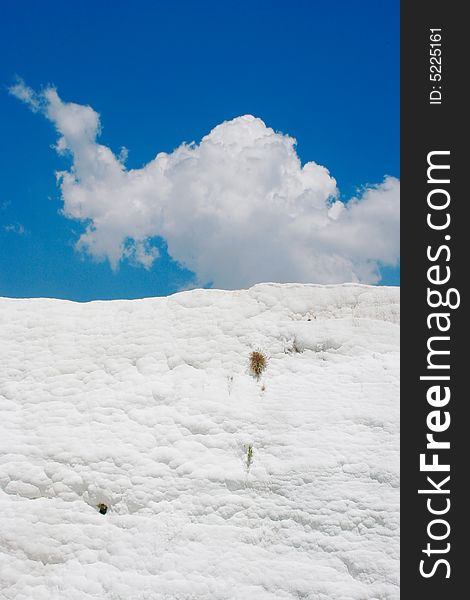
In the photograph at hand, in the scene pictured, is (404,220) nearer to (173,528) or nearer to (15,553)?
(173,528)

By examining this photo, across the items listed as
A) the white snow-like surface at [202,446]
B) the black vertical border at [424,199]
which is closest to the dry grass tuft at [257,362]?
the white snow-like surface at [202,446]

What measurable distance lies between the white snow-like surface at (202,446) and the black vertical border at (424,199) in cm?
72

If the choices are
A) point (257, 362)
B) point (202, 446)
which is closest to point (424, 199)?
point (257, 362)

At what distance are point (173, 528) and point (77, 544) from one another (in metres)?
1.14

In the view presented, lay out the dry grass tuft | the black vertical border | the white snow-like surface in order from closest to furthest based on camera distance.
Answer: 1. the white snow-like surface
2. the black vertical border
3. the dry grass tuft

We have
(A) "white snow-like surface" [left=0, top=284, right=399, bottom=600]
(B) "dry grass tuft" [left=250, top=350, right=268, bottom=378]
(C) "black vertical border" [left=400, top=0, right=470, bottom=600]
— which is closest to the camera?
(A) "white snow-like surface" [left=0, top=284, right=399, bottom=600]

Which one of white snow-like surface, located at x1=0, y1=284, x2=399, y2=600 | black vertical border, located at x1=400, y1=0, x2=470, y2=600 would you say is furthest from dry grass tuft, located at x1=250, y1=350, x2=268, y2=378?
black vertical border, located at x1=400, y1=0, x2=470, y2=600

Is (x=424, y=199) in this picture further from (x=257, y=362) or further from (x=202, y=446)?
(x=202, y=446)

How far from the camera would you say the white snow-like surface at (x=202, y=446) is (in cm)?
630

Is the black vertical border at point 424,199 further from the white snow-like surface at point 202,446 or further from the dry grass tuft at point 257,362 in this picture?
the dry grass tuft at point 257,362

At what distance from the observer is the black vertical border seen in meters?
7.17

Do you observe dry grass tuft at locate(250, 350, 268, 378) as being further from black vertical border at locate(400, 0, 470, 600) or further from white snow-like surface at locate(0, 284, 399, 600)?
black vertical border at locate(400, 0, 470, 600)

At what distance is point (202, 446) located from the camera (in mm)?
7793

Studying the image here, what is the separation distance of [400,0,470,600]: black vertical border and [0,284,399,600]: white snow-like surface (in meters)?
0.72
